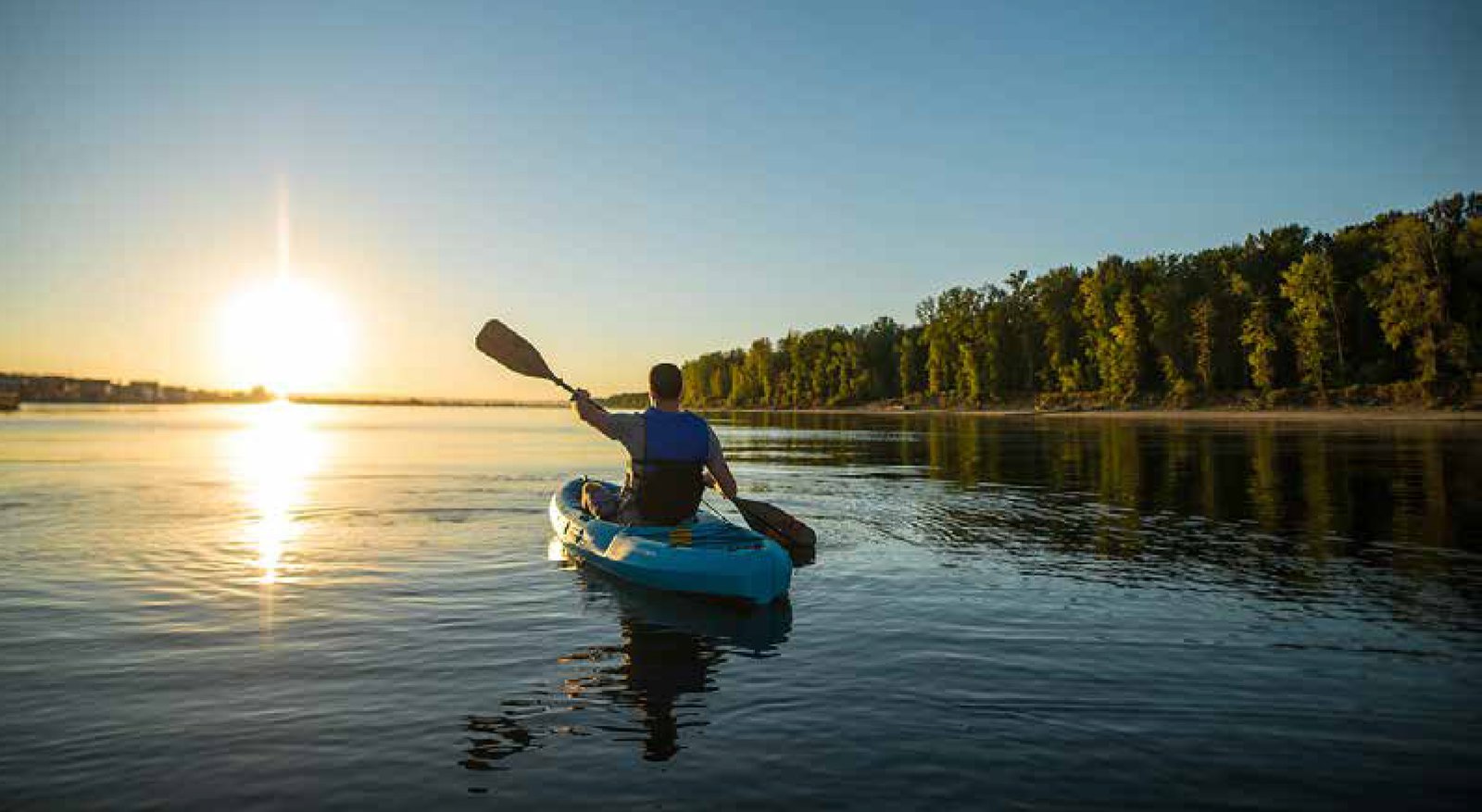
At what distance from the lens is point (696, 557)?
10.9 meters

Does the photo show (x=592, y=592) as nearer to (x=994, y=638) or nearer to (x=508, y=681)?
(x=508, y=681)

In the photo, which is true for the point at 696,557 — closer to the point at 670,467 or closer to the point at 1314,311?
the point at 670,467

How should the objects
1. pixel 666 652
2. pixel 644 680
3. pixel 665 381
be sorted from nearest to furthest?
pixel 644 680 < pixel 666 652 < pixel 665 381

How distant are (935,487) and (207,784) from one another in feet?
73.1

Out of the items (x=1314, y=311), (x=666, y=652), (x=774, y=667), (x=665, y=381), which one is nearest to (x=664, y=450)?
(x=665, y=381)

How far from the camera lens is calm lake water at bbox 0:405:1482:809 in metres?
5.75

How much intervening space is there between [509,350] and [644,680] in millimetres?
8032

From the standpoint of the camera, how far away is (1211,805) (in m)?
5.32

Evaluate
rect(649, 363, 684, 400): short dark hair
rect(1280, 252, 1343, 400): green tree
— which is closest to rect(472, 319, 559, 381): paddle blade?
rect(649, 363, 684, 400): short dark hair

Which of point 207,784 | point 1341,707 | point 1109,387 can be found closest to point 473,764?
point 207,784

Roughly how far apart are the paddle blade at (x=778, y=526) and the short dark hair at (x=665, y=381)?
3585mm

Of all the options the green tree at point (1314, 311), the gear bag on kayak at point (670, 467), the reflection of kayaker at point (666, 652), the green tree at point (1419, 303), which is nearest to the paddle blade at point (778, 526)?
the gear bag on kayak at point (670, 467)

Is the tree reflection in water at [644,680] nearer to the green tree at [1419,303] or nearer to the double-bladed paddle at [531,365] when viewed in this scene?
the double-bladed paddle at [531,365]

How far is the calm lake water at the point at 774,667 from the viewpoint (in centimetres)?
575
